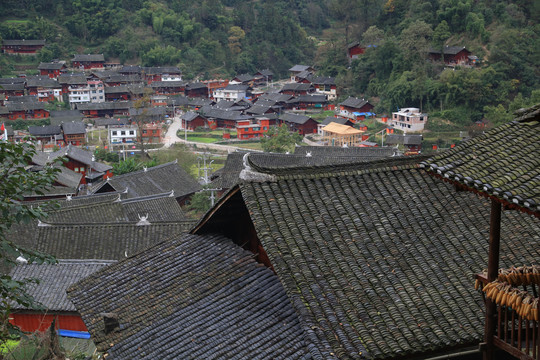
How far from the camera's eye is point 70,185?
33875mm

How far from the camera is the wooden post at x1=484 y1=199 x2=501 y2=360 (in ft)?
18.4

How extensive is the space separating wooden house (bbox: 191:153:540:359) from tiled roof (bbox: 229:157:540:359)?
1 centimetres

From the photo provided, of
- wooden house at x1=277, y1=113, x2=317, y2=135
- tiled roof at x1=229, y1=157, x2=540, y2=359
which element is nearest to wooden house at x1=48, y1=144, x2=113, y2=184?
wooden house at x1=277, y1=113, x2=317, y2=135

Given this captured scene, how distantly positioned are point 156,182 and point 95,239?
45.2 feet

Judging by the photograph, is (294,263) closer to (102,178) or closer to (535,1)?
(102,178)

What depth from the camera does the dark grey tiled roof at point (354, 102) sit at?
188 feet

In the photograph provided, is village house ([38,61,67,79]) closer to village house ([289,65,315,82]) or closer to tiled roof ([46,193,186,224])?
village house ([289,65,315,82])

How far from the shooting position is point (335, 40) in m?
80.3

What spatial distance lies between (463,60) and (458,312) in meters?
52.4

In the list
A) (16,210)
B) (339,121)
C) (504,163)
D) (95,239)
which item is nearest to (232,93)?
(339,121)

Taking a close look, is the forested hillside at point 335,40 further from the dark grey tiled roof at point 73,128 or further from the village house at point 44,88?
the dark grey tiled roof at point 73,128

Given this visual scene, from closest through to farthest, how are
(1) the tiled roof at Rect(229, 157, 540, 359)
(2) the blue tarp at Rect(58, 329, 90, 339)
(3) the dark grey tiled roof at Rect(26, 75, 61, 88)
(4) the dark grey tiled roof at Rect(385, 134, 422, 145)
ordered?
1. (1) the tiled roof at Rect(229, 157, 540, 359)
2. (2) the blue tarp at Rect(58, 329, 90, 339)
3. (4) the dark grey tiled roof at Rect(385, 134, 422, 145)
4. (3) the dark grey tiled roof at Rect(26, 75, 61, 88)

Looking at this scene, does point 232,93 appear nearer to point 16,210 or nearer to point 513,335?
point 16,210

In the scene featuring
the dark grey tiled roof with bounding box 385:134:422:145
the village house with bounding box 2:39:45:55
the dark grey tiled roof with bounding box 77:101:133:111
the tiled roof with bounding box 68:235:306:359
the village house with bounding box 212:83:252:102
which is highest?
the village house with bounding box 2:39:45:55
